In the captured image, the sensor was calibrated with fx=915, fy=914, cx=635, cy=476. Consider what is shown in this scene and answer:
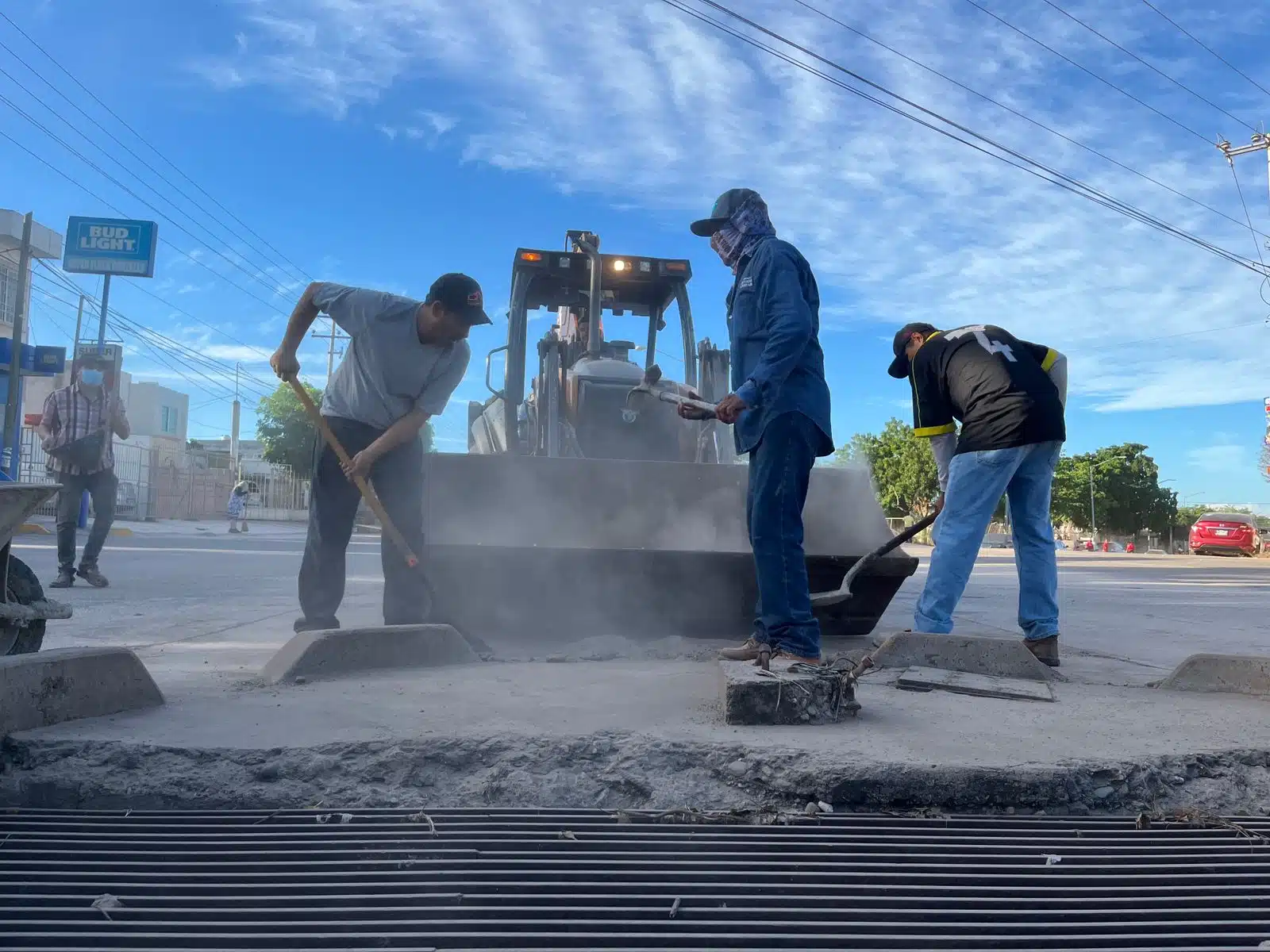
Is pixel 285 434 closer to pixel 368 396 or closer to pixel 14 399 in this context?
pixel 14 399

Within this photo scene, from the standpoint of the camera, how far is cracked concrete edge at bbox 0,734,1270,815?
2.00 metres

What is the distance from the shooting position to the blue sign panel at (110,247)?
2211cm

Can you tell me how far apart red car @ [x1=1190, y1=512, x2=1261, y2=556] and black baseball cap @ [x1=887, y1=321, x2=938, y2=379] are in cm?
2839

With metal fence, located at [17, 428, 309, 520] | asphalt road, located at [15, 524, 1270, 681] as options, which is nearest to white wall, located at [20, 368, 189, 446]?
metal fence, located at [17, 428, 309, 520]

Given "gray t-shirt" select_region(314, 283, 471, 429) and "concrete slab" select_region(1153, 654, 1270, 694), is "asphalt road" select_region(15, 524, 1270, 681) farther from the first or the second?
"gray t-shirt" select_region(314, 283, 471, 429)

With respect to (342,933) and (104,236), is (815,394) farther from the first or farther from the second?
(104,236)

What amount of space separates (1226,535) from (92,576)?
30397mm

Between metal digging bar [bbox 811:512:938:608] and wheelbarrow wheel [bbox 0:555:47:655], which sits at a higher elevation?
metal digging bar [bbox 811:512:938:608]

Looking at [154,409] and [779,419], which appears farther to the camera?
[154,409]

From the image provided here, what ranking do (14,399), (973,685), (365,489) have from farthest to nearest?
(14,399) → (365,489) → (973,685)

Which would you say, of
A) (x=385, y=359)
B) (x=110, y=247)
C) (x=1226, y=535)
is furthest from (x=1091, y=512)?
(x=385, y=359)

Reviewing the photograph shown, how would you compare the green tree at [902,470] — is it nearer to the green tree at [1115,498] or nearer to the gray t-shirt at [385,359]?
the green tree at [1115,498]

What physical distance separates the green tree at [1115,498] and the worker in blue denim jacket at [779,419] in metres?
66.3

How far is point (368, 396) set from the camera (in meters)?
4.02
